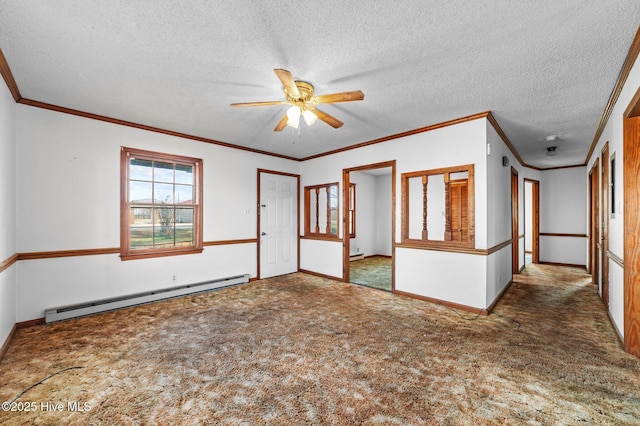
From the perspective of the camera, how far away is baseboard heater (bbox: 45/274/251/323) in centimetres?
329

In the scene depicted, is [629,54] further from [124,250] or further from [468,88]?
[124,250]

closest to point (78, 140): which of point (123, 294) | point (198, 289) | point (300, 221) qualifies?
point (123, 294)

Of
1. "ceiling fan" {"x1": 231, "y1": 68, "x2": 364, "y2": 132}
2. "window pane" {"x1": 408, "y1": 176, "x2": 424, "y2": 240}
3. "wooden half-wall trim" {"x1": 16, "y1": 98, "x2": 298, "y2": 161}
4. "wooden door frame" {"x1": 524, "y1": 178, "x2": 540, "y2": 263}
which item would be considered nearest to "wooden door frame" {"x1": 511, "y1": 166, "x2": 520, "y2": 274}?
"wooden door frame" {"x1": 524, "y1": 178, "x2": 540, "y2": 263}

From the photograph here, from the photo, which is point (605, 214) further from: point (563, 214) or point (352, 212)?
point (352, 212)

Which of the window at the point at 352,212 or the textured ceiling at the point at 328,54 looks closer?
the textured ceiling at the point at 328,54

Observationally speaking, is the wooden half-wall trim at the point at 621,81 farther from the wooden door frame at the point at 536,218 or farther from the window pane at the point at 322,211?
the window pane at the point at 322,211

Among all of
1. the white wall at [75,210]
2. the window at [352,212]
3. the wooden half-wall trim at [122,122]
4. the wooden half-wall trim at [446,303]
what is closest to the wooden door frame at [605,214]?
the wooden half-wall trim at [446,303]

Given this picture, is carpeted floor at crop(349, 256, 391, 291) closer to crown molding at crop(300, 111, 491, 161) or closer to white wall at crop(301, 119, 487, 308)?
white wall at crop(301, 119, 487, 308)

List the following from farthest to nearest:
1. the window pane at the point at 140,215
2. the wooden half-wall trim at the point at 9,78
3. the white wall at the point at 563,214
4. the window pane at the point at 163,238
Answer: the white wall at the point at 563,214 < the window pane at the point at 163,238 < the window pane at the point at 140,215 < the wooden half-wall trim at the point at 9,78

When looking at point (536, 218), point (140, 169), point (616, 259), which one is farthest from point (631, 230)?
point (140, 169)

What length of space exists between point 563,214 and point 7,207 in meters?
10.2

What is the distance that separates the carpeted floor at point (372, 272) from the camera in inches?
201

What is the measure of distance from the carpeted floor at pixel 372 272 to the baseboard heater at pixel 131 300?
231cm

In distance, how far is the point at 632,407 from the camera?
5.98 ft
